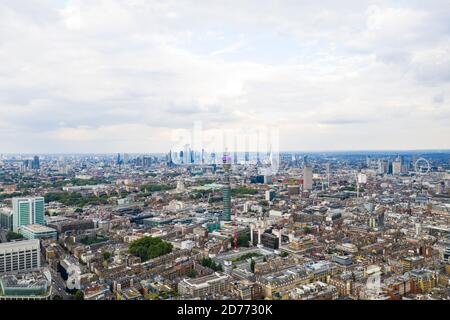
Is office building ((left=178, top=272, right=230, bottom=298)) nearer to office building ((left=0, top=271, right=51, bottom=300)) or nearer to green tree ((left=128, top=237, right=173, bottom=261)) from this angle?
office building ((left=0, top=271, right=51, bottom=300))

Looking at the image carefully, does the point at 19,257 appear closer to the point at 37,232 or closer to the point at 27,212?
the point at 37,232

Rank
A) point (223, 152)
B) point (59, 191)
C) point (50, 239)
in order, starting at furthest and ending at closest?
point (59, 191)
point (50, 239)
point (223, 152)

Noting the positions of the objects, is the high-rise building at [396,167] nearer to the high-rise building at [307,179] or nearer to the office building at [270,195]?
the high-rise building at [307,179]

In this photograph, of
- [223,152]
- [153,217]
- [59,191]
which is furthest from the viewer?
[59,191]

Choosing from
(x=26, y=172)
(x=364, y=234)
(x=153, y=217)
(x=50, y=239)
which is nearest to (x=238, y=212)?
(x=153, y=217)

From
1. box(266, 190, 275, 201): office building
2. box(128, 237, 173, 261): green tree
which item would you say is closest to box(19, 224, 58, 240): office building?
box(128, 237, 173, 261): green tree

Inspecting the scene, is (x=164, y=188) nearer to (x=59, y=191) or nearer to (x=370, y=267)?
(x=59, y=191)

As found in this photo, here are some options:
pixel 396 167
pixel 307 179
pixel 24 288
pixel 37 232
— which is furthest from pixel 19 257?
pixel 396 167
